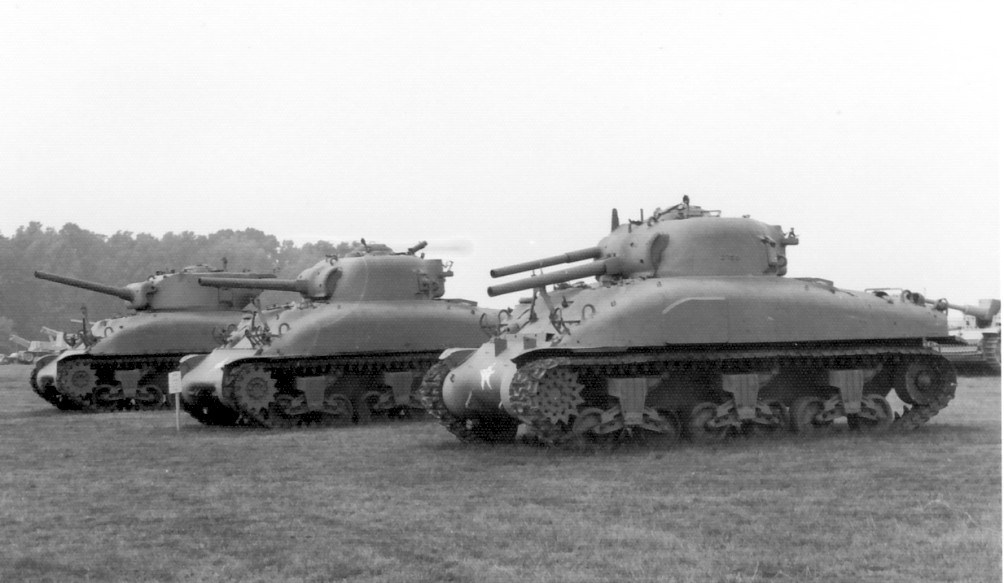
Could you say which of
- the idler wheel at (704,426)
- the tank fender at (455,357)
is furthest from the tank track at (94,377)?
the idler wheel at (704,426)

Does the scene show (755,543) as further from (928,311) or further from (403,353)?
(403,353)

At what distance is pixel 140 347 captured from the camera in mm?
29312

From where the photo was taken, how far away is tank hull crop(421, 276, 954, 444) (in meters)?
16.4

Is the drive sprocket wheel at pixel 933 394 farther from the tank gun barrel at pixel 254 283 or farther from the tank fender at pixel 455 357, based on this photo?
the tank gun barrel at pixel 254 283

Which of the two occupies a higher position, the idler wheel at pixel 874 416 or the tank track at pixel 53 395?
the tank track at pixel 53 395

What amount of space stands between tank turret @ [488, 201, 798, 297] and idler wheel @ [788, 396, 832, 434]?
196 centimetres

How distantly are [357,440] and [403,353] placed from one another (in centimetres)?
453

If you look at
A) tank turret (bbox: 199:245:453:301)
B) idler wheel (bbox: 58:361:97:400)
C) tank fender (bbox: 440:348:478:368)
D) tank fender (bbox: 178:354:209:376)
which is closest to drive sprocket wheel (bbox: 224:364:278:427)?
tank fender (bbox: 178:354:209:376)

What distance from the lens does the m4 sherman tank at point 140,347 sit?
28.9m

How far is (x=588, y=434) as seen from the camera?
55.6ft

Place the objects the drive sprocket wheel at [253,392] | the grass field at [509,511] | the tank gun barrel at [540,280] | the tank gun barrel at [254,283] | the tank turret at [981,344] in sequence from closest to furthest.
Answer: the grass field at [509,511] < the tank gun barrel at [540,280] < the drive sprocket wheel at [253,392] < the tank gun barrel at [254,283] < the tank turret at [981,344]

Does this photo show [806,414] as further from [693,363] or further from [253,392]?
[253,392]

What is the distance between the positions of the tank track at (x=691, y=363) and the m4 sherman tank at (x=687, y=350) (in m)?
0.03

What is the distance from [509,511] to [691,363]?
6.33 m
